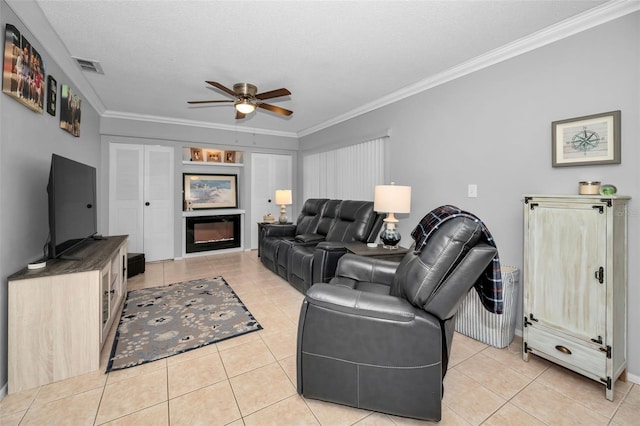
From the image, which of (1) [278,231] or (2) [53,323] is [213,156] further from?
(2) [53,323]

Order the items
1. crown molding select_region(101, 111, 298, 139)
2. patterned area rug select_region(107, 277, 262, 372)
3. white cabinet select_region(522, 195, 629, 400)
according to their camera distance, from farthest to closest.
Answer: crown molding select_region(101, 111, 298, 139) < patterned area rug select_region(107, 277, 262, 372) < white cabinet select_region(522, 195, 629, 400)

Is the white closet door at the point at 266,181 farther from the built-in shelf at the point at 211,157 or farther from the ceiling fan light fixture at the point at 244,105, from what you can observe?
the ceiling fan light fixture at the point at 244,105

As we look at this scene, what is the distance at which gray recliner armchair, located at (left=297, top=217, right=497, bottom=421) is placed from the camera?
135cm

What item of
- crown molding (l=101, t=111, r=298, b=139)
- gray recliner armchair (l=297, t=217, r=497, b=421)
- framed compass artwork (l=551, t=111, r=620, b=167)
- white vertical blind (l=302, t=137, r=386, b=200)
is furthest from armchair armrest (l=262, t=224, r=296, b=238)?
framed compass artwork (l=551, t=111, r=620, b=167)

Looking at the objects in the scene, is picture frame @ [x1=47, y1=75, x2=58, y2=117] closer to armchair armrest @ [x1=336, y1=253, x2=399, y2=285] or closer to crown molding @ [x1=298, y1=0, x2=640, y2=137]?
armchair armrest @ [x1=336, y1=253, x2=399, y2=285]

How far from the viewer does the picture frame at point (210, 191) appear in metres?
5.25

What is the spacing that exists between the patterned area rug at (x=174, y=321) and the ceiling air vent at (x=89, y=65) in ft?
8.00

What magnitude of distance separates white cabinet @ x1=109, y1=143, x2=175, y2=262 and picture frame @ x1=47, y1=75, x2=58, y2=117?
2.28 m

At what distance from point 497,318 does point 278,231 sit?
304cm

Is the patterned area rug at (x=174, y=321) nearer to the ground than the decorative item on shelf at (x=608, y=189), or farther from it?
nearer to the ground

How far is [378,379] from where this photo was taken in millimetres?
1448

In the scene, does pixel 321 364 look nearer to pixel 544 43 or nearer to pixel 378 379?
pixel 378 379

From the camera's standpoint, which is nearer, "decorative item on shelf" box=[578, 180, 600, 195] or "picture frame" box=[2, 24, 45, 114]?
"picture frame" box=[2, 24, 45, 114]

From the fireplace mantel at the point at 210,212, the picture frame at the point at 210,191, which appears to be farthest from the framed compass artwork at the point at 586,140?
the picture frame at the point at 210,191
